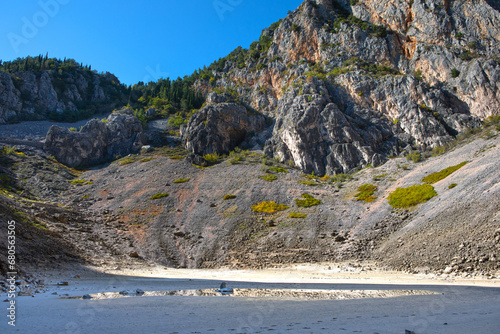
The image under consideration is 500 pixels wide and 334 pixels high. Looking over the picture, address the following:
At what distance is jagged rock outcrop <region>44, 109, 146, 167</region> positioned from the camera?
214 ft

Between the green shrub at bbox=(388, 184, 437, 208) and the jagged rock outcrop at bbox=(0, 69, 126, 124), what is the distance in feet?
346

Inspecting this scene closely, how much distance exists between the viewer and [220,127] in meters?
72.0

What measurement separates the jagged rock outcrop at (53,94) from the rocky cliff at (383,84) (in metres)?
64.9

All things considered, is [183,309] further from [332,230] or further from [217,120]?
[217,120]

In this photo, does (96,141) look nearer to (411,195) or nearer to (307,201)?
(307,201)

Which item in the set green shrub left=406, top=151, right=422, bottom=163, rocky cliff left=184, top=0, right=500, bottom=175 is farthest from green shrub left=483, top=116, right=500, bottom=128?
green shrub left=406, top=151, right=422, bottom=163

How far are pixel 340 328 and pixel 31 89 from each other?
131 metres

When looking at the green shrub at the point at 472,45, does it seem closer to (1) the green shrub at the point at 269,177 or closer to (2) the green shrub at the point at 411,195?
(2) the green shrub at the point at 411,195

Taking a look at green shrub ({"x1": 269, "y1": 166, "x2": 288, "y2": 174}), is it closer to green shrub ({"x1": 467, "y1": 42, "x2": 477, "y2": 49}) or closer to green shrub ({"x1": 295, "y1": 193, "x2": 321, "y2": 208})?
green shrub ({"x1": 295, "y1": 193, "x2": 321, "y2": 208})

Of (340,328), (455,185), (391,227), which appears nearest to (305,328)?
(340,328)

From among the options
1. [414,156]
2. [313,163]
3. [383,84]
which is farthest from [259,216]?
[383,84]

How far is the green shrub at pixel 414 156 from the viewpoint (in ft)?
153

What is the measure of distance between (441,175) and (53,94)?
126455 millimetres

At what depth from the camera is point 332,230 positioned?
105 feet
